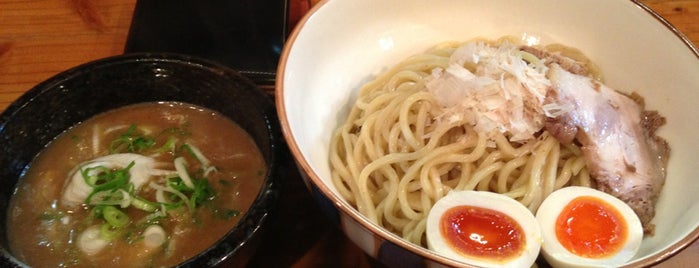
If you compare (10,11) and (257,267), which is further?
(10,11)

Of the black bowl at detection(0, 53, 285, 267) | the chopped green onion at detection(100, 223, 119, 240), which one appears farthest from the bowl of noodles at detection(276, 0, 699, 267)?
the chopped green onion at detection(100, 223, 119, 240)

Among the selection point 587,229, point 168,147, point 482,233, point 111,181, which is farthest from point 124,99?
point 587,229

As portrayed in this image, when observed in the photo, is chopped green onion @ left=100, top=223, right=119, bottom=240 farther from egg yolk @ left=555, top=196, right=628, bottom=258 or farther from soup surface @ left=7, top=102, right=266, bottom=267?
egg yolk @ left=555, top=196, right=628, bottom=258

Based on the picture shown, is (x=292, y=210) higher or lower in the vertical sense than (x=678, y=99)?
lower

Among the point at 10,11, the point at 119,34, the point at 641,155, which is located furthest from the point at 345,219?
the point at 10,11

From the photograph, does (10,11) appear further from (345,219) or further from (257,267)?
(345,219)

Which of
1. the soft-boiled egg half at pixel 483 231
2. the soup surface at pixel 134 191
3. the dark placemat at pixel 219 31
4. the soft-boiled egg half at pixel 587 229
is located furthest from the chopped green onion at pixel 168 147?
the soft-boiled egg half at pixel 587 229

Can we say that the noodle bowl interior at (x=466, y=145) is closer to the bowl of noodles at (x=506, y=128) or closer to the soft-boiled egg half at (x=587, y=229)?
the bowl of noodles at (x=506, y=128)

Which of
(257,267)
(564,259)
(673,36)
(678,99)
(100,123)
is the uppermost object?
(673,36)
